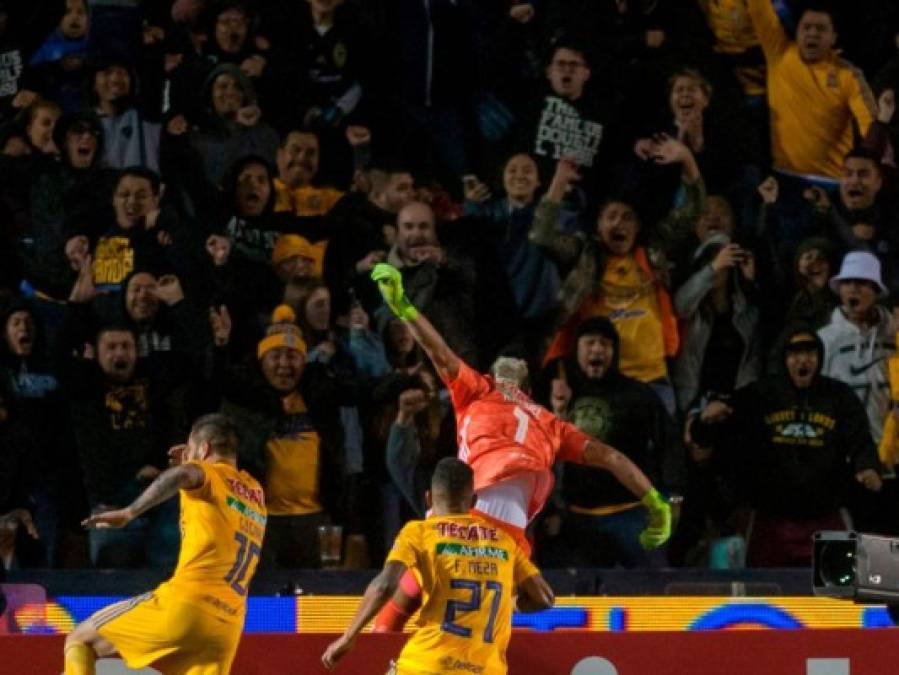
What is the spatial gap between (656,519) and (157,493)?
123 inches

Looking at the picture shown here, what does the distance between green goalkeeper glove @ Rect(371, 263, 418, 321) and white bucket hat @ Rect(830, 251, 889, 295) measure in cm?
475

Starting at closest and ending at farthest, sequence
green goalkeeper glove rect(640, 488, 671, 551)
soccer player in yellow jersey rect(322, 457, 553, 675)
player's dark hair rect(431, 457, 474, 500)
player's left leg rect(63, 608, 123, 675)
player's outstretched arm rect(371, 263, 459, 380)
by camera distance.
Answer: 1. soccer player in yellow jersey rect(322, 457, 553, 675)
2. player's dark hair rect(431, 457, 474, 500)
3. player's left leg rect(63, 608, 123, 675)
4. player's outstretched arm rect(371, 263, 459, 380)
5. green goalkeeper glove rect(640, 488, 671, 551)

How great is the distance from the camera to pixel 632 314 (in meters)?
13.6

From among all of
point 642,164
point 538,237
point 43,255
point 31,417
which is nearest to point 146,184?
point 43,255

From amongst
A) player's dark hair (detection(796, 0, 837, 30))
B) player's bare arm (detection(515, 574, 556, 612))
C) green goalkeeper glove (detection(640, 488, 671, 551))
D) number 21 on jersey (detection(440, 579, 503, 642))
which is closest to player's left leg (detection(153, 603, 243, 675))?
number 21 on jersey (detection(440, 579, 503, 642))

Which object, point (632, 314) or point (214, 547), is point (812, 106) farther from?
point (214, 547)

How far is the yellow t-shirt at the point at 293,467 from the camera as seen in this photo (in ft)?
40.9

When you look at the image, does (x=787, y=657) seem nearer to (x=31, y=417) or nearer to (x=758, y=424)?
(x=758, y=424)

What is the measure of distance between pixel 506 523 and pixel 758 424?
3.62 m

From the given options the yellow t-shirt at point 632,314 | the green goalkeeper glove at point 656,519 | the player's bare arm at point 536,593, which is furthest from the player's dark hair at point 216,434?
the yellow t-shirt at point 632,314

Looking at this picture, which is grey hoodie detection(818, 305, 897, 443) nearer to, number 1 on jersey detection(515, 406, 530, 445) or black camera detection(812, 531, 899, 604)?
number 1 on jersey detection(515, 406, 530, 445)

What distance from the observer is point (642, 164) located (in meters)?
14.3

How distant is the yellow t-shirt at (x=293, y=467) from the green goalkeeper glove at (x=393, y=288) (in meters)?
2.73

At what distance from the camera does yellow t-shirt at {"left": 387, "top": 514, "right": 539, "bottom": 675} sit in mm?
8680
